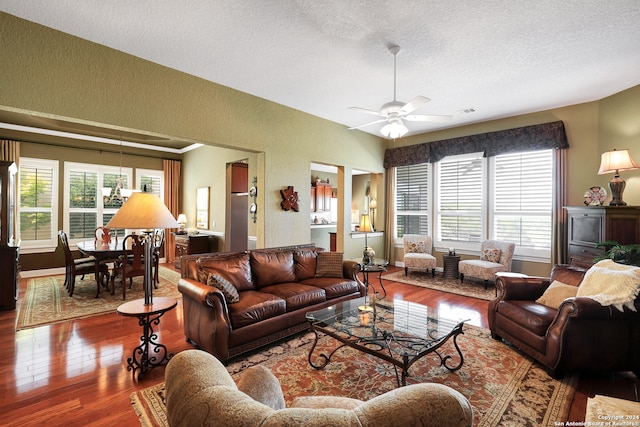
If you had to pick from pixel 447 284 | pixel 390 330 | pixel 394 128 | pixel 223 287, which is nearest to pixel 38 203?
pixel 223 287

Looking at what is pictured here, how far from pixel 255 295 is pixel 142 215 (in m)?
1.35

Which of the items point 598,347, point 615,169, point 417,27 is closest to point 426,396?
point 598,347

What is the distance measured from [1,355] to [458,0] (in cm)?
531

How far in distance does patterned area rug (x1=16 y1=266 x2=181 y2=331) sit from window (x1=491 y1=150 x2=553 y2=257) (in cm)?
607

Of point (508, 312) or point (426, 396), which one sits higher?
point (426, 396)

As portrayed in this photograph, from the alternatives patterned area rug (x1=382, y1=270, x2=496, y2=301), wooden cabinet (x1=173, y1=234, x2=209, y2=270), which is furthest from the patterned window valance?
wooden cabinet (x1=173, y1=234, x2=209, y2=270)

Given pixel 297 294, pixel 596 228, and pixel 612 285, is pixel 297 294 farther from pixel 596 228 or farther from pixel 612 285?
pixel 596 228

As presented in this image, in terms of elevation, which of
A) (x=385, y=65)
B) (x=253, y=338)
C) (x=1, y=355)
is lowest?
(x=1, y=355)

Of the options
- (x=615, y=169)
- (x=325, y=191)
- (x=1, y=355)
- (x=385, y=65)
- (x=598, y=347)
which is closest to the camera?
(x=598, y=347)

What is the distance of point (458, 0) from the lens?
2537mm

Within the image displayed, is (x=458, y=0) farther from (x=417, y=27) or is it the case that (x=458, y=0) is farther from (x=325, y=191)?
(x=325, y=191)

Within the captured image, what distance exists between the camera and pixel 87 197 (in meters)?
6.75

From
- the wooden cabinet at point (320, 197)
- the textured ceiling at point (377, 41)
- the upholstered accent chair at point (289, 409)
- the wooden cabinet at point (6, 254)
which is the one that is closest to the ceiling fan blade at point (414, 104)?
the textured ceiling at point (377, 41)

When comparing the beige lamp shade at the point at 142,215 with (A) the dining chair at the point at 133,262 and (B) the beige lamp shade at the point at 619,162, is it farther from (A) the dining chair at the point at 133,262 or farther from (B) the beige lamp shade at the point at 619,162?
(B) the beige lamp shade at the point at 619,162
